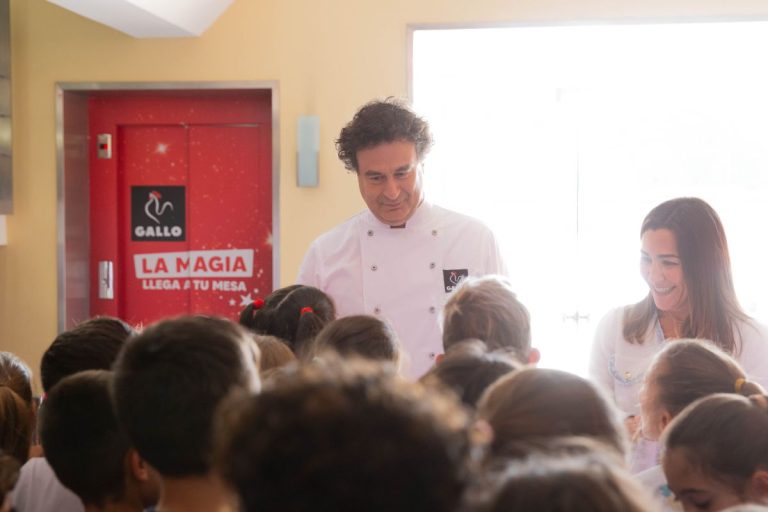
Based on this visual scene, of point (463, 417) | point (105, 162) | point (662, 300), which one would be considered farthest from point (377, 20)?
point (463, 417)

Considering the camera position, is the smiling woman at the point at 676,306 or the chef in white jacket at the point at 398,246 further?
the chef in white jacket at the point at 398,246

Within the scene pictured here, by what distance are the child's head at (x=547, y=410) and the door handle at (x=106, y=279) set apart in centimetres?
387

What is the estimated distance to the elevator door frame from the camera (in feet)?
14.8

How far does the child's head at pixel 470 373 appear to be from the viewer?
1.43 metres

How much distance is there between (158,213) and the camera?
189 inches

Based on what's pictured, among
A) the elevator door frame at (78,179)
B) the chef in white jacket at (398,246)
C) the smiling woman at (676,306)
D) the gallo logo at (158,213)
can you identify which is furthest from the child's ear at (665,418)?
the gallo logo at (158,213)

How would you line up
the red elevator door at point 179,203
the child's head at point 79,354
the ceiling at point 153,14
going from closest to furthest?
the child's head at point 79,354
the ceiling at point 153,14
the red elevator door at point 179,203

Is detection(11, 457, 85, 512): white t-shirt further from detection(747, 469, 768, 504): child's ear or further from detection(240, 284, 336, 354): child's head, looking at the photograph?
detection(747, 469, 768, 504): child's ear

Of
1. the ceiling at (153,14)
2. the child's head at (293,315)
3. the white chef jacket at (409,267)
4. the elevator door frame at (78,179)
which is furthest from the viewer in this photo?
the elevator door frame at (78,179)

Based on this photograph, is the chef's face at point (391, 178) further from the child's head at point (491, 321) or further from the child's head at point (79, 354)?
the child's head at point (79, 354)

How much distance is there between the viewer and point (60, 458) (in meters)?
1.56

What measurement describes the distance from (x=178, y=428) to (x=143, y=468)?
373 millimetres

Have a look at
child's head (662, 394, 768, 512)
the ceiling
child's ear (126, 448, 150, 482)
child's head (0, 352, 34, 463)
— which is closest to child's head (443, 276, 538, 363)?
child's head (662, 394, 768, 512)

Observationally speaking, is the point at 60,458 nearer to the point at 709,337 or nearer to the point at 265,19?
the point at 709,337
